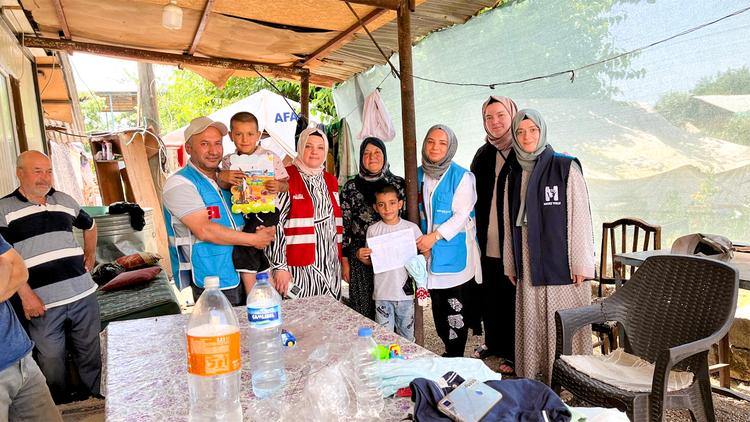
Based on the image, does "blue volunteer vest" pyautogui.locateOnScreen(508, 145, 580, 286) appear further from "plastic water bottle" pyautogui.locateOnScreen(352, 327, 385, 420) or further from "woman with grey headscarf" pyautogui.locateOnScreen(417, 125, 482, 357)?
"plastic water bottle" pyautogui.locateOnScreen(352, 327, 385, 420)

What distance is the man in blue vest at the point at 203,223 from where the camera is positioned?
2494 millimetres

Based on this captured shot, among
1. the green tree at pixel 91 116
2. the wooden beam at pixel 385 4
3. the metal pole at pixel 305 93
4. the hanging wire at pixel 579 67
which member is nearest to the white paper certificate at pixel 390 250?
the hanging wire at pixel 579 67

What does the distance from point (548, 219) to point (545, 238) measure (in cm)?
11

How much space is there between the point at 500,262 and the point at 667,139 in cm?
149

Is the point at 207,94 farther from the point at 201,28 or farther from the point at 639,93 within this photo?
the point at 639,93

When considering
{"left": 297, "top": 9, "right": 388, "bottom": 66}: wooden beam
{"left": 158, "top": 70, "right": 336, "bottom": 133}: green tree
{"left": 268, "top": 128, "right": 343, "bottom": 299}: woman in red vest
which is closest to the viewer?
{"left": 268, "top": 128, "right": 343, "bottom": 299}: woman in red vest

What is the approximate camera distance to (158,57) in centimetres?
521

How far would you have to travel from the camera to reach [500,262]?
141 inches

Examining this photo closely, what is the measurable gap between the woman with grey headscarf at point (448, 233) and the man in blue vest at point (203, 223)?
1181 mm

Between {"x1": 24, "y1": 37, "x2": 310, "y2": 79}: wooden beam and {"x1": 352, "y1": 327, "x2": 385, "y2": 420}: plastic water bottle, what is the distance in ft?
15.3

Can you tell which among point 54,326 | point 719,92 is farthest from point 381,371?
point 719,92

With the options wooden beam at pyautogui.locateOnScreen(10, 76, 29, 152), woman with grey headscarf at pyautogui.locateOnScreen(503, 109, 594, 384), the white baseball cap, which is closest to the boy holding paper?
woman with grey headscarf at pyautogui.locateOnScreen(503, 109, 594, 384)

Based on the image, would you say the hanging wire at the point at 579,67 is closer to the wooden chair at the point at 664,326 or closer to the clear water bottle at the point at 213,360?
the wooden chair at the point at 664,326

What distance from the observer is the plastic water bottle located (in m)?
1.30
